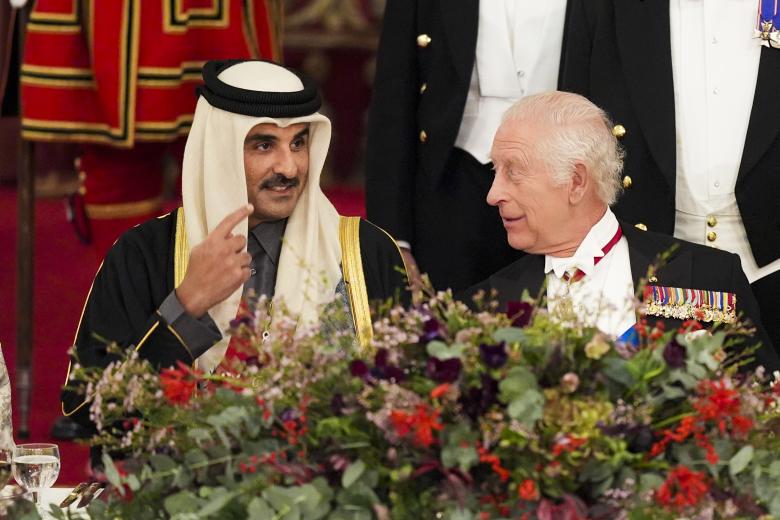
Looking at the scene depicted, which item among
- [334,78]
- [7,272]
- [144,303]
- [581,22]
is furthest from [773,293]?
[334,78]

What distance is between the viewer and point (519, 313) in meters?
1.98

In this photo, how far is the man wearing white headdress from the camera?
310 centimetres

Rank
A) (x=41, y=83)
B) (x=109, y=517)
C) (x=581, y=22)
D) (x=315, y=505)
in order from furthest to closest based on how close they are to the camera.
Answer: (x=41, y=83) < (x=581, y=22) < (x=109, y=517) < (x=315, y=505)

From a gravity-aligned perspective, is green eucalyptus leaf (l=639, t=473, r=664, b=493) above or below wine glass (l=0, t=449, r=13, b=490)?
above

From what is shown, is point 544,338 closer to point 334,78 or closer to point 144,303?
point 144,303

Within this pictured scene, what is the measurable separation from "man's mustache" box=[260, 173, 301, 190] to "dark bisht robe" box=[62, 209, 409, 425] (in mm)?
182

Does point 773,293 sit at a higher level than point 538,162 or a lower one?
lower

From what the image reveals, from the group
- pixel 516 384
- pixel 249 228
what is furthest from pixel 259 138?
pixel 516 384

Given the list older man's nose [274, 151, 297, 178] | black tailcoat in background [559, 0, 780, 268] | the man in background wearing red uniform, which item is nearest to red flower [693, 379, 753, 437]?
older man's nose [274, 151, 297, 178]

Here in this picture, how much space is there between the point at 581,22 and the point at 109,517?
2.05 meters

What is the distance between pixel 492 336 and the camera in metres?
1.91

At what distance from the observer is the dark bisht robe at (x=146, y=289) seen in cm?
295

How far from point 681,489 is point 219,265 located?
1.28m

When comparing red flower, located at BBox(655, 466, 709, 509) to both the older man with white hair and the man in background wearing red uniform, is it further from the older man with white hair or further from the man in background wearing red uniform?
the man in background wearing red uniform
